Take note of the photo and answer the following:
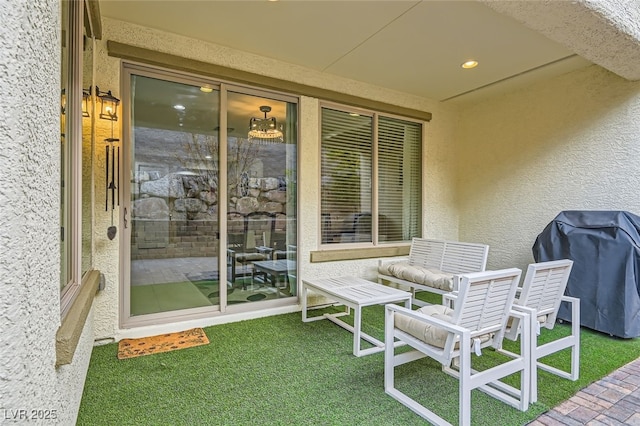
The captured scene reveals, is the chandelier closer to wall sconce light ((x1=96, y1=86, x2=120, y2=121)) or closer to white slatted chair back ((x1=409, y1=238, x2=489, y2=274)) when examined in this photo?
wall sconce light ((x1=96, y1=86, x2=120, y2=121))

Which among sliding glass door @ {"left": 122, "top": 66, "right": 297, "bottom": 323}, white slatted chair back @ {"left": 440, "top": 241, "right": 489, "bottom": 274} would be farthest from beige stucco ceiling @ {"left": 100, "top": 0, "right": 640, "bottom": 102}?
white slatted chair back @ {"left": 440, "top": 241, "right": 489, "bottom": 274}

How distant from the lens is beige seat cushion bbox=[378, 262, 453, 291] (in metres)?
3.79

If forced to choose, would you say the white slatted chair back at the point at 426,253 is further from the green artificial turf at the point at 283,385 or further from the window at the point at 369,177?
the green artificial turf at the point at 283,385

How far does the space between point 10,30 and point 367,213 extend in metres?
4.45

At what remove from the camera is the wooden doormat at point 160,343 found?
2992 millimetres

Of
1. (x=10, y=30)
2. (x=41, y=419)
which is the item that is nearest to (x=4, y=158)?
(x=10, y=30)

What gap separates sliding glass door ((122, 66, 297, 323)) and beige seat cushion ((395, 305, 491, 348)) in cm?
215

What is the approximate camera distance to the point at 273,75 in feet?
13.4

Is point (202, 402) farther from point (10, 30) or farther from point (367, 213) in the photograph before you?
point (367, 213)

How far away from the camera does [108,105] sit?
305 cm

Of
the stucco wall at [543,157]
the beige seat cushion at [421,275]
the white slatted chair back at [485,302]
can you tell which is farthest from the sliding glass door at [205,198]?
the stucco wall at [543,157]

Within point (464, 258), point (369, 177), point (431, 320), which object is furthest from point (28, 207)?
point (369, 177)

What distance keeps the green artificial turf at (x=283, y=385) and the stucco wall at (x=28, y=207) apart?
1.04 m

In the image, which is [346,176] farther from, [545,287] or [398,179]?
[545,287]
